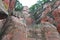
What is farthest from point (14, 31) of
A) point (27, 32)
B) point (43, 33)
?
point (43, 33)

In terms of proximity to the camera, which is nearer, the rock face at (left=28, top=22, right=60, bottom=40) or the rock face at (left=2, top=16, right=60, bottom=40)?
the rock face at (left=2, top=16, right=60, bottom=40)

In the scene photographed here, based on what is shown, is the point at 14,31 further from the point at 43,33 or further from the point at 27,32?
the point at 43,33

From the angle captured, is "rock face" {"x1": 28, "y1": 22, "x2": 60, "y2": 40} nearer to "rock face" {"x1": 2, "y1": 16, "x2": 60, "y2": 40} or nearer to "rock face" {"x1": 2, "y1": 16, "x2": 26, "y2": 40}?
"rock face" {"x1": 2, "y1": 16, "x2": 60, "y2": 40}

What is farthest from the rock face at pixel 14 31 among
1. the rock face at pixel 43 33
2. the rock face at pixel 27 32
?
the rock face at pixel 43 33

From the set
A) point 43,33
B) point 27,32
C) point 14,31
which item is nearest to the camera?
point 14,31

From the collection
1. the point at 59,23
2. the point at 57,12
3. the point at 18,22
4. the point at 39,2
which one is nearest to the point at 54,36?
the point at 18,22

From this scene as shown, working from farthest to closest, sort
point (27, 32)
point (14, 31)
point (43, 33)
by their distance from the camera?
point (43, 33), point (27, 32), point (14, 31)

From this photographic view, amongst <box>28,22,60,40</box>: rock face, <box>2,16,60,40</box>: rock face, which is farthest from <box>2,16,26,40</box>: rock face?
<box>28,22,60,40</box>: rock face

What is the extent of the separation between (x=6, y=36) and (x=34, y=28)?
165 centimetres

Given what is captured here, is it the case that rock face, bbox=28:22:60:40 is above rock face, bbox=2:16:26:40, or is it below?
below

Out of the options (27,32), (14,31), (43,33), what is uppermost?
(14,31)

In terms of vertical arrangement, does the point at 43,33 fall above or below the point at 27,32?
below

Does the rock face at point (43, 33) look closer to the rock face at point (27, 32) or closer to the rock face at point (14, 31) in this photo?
the rock face at point (27, 32)

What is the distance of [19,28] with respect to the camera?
6.16 metres
